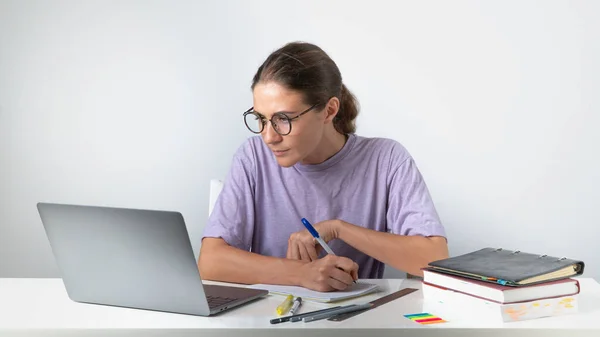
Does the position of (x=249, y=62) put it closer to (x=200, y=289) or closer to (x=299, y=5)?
(x=299, y=5)

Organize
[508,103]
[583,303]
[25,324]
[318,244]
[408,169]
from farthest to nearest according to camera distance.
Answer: [508,103] → [408,169] → [318,244] → [583,303] → [25,324]

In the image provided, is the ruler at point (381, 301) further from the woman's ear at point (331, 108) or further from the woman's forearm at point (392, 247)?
the woman's ear at point (331, 108)

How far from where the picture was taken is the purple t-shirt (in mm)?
2127

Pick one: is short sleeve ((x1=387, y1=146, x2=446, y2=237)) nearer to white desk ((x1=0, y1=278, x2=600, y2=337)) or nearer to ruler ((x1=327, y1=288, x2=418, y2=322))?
ruler ((x1=327, y1=288, x2=418, y2=322))

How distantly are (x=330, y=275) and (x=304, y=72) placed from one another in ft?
2.09

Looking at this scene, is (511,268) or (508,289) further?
(511,268)

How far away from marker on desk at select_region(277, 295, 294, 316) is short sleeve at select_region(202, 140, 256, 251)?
60 centimetres

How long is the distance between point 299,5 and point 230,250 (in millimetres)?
1186

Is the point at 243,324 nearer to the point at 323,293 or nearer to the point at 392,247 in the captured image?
the point at 323,293

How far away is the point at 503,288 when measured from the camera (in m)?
1.25

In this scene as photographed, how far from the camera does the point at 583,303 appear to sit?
1.42 metres

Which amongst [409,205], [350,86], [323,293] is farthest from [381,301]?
[350,86]

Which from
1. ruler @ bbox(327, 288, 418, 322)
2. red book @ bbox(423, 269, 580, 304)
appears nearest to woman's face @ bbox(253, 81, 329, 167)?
ruler @ bbox(327, 288, 418, 322)

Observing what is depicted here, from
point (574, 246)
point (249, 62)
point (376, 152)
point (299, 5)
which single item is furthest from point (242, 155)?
point (574, 246)
